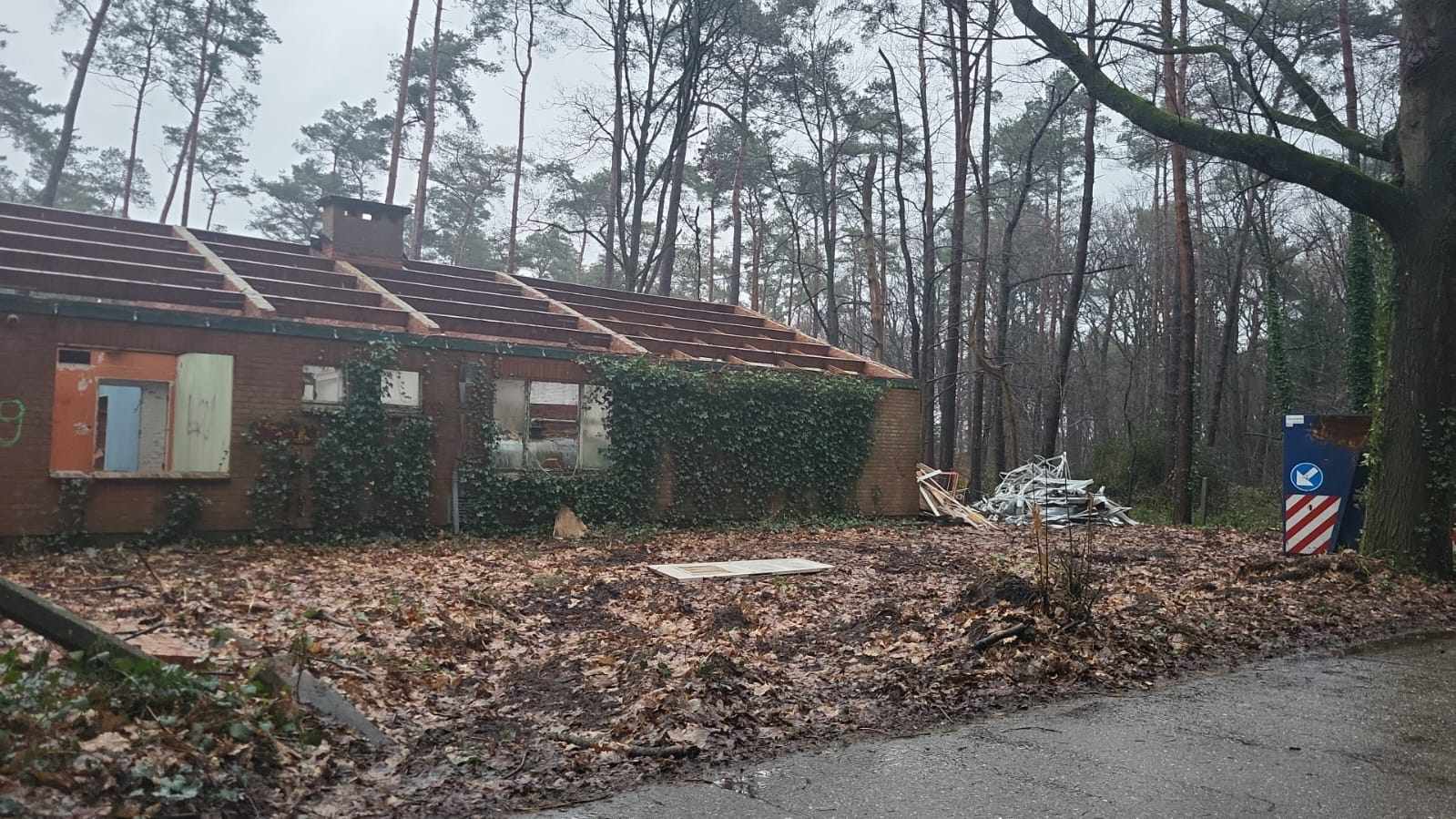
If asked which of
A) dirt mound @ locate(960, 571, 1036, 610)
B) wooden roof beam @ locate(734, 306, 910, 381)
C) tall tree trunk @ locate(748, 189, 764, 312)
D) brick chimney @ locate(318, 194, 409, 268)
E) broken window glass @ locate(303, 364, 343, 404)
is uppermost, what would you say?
tall tree trunk @ locate(748, 189, 764, 312)

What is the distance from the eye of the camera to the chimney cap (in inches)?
634

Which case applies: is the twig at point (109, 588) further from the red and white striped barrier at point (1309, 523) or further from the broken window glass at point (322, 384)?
the red and white striped barrier at point (1309, 523)

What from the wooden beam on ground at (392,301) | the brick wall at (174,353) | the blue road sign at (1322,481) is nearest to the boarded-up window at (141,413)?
the brick wall at (174,353)

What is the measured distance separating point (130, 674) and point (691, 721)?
2.50 metres

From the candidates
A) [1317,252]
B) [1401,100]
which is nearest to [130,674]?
[1401,100]

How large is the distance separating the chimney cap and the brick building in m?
0.03

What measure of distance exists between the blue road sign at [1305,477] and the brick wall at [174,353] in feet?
33.0

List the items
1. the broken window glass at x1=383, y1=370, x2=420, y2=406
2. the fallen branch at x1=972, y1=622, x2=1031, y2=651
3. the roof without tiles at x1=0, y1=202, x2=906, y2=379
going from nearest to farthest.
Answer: the fallen branch at x1=972, y1=622, x2=1031, y2=651 → the roof without tiles at x1=0, y1=202, x2=906, y2=379 → the broken window glass at x1=383, y1=370, x2=420, y2=406

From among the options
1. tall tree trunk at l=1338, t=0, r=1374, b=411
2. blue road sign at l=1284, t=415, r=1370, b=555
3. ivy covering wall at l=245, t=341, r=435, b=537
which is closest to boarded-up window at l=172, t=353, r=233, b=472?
ivy covering wall at l=245, t=341, r=435, b=537

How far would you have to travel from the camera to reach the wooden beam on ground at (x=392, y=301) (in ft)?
43.0

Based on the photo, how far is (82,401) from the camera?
34.6ft

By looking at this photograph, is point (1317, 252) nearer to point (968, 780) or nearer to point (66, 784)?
point (968, 780)

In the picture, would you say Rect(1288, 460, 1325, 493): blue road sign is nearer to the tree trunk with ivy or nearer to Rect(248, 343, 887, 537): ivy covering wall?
the tree trunk with ivy

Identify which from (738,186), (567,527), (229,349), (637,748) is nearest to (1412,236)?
(637,748)
